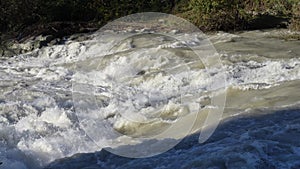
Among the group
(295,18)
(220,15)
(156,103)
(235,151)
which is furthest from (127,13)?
(235,151)

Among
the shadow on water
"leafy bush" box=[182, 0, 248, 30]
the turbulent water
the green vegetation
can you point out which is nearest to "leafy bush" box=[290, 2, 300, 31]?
A: the green vegetation

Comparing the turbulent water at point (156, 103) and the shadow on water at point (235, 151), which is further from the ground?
the shadow on water at point (235, 151)

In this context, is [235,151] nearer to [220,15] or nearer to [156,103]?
[156,103]

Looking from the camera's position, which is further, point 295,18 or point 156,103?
point 295,18

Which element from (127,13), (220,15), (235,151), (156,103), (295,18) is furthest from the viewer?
(127,13)

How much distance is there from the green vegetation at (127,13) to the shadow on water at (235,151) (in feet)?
24.2

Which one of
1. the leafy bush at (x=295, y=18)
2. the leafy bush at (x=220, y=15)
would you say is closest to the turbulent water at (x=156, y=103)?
the leafy bush at (x=295, y=18)

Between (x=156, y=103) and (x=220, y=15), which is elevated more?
(x=220, y=15)

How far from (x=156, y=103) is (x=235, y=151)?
10.8 feet

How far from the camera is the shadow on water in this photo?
553 centimetres

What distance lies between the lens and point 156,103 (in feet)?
29.2

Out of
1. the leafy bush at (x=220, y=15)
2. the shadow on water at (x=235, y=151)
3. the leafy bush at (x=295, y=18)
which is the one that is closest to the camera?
the shadow on water at (x=235, y=151)

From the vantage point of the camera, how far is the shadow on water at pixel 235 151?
5.53 meters

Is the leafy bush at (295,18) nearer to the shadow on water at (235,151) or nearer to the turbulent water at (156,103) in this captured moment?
the turbulent water at (156,103)
